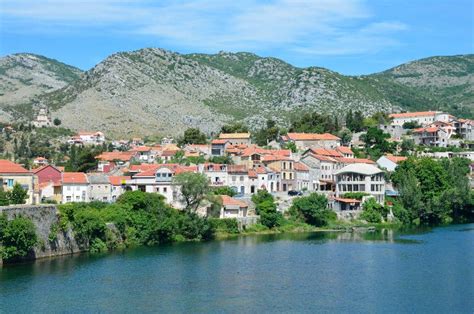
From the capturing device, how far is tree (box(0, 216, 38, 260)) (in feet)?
136

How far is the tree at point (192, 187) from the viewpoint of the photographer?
5722 centimetres

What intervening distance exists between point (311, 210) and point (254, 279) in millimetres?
25284

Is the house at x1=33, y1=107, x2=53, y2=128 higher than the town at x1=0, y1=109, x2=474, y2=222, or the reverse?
the house at x1=33, y1=107, x2=53, y2=128

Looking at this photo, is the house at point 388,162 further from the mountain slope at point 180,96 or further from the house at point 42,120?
the house at point 42,120

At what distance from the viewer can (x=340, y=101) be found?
14712 centimetres

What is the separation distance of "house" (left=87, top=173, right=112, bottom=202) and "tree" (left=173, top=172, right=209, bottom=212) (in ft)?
22.3

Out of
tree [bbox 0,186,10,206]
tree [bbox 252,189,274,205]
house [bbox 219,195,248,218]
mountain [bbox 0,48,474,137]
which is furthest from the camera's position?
mountain [bbox 0,48,474,137]

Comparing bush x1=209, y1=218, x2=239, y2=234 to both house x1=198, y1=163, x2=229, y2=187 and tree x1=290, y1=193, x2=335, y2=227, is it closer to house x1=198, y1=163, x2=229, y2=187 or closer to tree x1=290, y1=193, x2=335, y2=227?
tree x1=290, y1=193, x2=335, y2=227

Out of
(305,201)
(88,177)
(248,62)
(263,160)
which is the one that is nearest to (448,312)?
(305,201)

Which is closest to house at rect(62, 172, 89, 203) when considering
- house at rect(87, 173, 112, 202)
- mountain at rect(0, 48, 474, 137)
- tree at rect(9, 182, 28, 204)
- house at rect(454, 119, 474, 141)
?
house at rect(87, 173, 112, 202)

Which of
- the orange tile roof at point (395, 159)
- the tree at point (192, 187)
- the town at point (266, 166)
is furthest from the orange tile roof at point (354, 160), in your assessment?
the tree at point (192, 187)

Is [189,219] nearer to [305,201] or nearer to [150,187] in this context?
[150,187]

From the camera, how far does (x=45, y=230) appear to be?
45.3 metres

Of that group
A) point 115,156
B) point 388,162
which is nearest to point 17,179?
point 115,156
